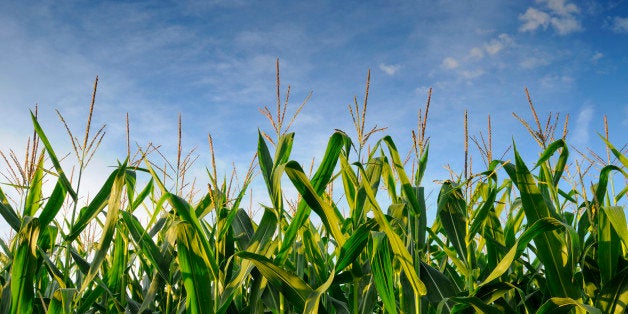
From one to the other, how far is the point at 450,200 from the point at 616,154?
36.0 inches

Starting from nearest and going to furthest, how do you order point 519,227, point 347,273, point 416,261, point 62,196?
point 416,261, point 347,273, point 62,196, point 519,227

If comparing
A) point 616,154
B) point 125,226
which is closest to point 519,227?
point 616,154

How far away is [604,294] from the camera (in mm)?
2285

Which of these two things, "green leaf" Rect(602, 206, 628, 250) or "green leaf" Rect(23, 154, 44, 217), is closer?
"green leaf" Rect(602, 206, 628, 250)

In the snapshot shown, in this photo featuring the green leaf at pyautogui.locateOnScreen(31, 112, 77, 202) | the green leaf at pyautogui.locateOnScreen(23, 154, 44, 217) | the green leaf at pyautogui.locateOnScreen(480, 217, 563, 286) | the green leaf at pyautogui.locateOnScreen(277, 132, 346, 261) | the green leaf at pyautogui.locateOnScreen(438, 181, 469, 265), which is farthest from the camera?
the green leaf at pyautogui.locateOnScreen(23, 154, 44, 217)

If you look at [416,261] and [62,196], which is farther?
[62,196]

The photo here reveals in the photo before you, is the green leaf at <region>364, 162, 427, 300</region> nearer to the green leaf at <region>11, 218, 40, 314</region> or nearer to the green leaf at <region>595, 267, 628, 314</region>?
the green leaf at <region>595, 267, 628, 314</region>

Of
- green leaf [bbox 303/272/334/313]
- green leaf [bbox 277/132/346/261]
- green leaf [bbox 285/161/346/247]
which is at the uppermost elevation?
green leaf [bbox 277/132/346/261]

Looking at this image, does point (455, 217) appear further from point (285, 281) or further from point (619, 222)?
point (285, 281)

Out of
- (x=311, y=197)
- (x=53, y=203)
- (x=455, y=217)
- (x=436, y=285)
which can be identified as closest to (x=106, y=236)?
(x=53, y=203)

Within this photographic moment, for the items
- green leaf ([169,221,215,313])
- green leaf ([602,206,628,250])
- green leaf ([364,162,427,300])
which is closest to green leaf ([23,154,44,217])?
green leaf ([169,221,215,313])

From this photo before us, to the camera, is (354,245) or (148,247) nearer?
(354,245)

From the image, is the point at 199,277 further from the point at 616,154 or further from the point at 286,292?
the point at 616,154

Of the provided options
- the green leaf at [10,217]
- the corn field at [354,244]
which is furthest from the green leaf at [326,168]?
the green leaf at [10,217]
